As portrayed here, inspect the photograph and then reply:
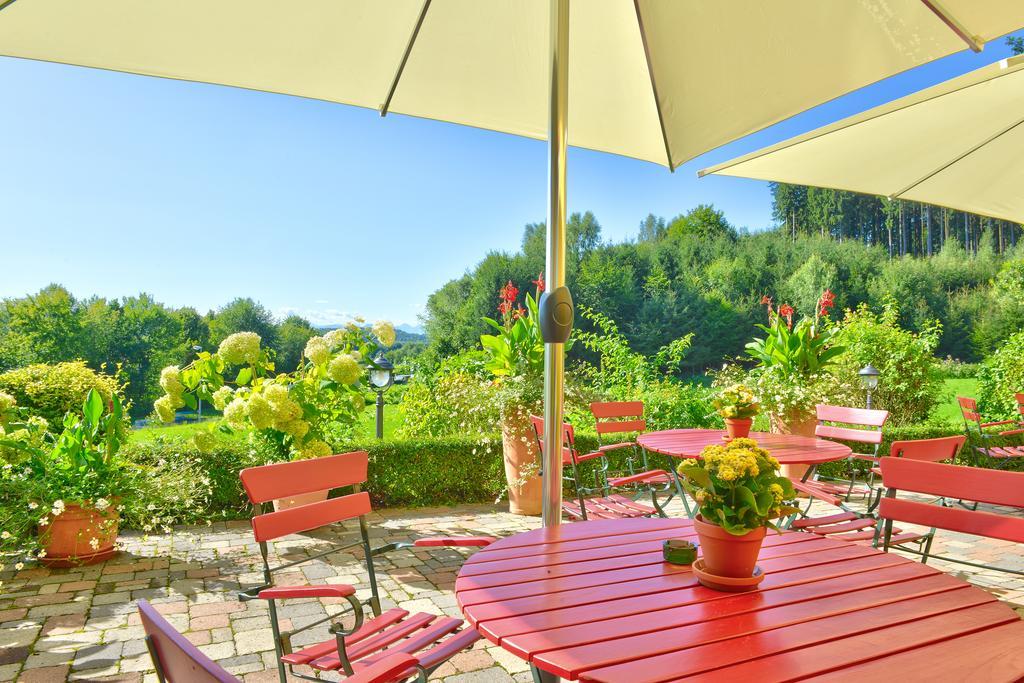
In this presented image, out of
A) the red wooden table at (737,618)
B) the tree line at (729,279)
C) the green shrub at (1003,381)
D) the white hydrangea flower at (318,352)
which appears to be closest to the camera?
the red wooden table at (737,618)

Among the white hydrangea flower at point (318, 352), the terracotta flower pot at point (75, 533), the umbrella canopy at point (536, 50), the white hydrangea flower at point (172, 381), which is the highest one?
the umbrella canopy at point (536, 50)

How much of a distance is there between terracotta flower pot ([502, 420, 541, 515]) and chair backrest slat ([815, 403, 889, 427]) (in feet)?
6.75

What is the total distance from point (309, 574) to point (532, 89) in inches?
108

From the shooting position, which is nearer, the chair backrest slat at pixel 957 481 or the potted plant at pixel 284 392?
the chair backrest slat at pixel 957 481

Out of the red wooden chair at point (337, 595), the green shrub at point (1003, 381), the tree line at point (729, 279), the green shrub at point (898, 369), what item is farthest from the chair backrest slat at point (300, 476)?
the tree line at point (729, 279)

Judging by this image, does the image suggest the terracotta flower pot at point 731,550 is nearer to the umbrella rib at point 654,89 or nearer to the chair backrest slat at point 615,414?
the umbrella rib at point 654,89

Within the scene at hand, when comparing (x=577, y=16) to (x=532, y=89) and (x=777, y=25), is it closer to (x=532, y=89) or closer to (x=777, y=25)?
(x=532, y=89)

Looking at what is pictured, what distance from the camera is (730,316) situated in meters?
20.7

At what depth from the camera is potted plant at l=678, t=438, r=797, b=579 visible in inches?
58.0

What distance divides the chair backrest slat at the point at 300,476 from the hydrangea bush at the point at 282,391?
2.09 meters

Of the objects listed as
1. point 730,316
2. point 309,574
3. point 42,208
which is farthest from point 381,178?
point 309,574

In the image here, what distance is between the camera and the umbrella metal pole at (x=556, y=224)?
1.97 m

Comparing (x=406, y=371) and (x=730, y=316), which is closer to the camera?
(x=406, y=371)

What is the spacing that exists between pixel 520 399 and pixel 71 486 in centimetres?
277
